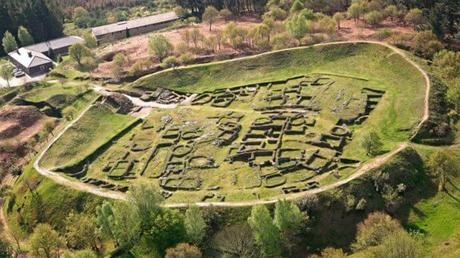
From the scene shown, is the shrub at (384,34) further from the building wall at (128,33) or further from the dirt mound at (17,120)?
the dirt mound at (17,120)

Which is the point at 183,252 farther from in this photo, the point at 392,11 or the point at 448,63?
the point at 392,11

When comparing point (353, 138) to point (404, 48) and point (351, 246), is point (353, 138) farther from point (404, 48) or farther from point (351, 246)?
point (404, 48)

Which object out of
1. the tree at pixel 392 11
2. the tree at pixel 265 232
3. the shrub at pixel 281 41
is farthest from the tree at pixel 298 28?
the tree at pixel 265 232

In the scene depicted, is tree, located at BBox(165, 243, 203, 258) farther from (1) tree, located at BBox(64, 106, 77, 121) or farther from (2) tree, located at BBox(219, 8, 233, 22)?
(2) tree, located at BBox(219, 8, 233, 22)

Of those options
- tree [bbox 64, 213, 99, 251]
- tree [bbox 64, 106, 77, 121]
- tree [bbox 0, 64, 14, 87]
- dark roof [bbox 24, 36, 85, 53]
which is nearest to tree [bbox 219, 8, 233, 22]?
dark roof [bbox 24, 36, 85, 53]

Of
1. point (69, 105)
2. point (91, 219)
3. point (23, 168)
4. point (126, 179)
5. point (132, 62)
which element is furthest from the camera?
point (132, 62)

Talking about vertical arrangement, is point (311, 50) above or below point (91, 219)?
above

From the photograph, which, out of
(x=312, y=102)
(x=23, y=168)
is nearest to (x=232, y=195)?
(x=312, y=102)
